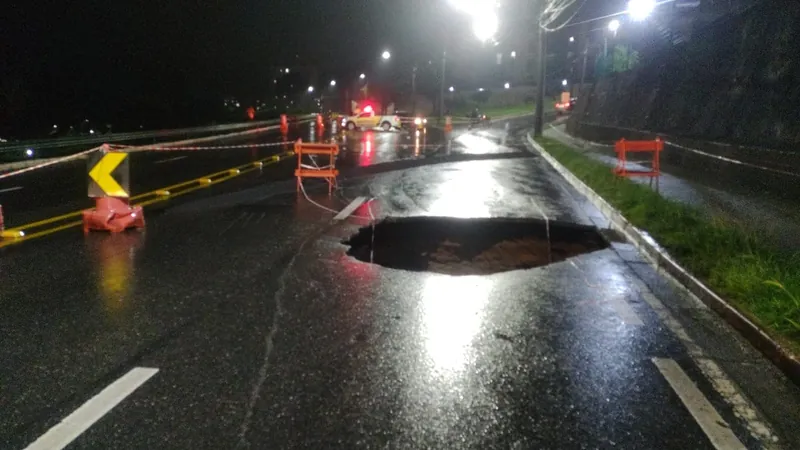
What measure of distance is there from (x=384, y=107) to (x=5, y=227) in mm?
71751

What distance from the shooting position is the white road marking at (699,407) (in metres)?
4.61

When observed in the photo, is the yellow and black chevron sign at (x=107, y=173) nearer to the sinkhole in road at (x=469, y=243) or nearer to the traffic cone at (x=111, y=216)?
the traffic cone at (x=111, y=216)

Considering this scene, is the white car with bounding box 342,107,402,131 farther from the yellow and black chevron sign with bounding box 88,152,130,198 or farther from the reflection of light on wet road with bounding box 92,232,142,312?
the reflection of light on wet road with bounding box 92,232,142,312

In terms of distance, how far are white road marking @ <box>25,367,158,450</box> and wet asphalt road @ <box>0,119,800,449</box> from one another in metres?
0.07

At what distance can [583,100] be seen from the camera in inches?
1753

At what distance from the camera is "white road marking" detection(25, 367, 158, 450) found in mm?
4430

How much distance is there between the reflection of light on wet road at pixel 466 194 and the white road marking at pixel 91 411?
850 centimetres

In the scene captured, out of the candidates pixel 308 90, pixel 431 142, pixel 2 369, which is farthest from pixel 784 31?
pixel 308 90

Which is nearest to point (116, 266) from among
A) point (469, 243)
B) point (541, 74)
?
point (469, 243)

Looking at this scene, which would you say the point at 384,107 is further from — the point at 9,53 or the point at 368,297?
the point at 368,297

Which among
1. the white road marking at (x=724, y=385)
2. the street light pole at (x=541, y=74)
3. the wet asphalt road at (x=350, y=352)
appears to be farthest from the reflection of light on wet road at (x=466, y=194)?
the street light pole at (x=541, y=74)

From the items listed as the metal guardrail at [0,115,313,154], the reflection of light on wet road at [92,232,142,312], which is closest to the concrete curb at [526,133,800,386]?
the reflection of light on wet road at [92,232,142,312]

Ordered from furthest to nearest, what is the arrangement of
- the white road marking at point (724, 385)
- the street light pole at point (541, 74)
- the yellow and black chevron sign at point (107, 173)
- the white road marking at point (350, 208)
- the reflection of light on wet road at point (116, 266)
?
the street light pole at point (541, 74), the white road marking at point (350, 208), the yellow and black chevron sign at point (107, 173), the reflection of light on wet road at point (116, 266), the white road marking at point (724, 385)

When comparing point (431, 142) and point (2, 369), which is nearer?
point (2, 369)
